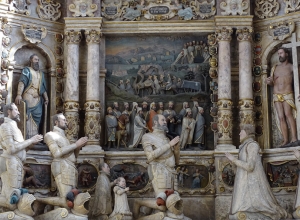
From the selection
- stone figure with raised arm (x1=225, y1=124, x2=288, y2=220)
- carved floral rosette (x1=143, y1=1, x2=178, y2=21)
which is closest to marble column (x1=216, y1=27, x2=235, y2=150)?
carved floral rosette (x1=143, y1=1, x2=178, y2=21)

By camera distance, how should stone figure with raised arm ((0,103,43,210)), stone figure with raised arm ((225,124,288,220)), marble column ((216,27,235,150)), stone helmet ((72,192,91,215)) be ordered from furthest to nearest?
marble column ((216,27,235,150)) < stone helmet ((72,192,91,215)) < stone figure with raised arm ((225,124,288,220)) < stone figure with raised arm ((0,103,43,210))

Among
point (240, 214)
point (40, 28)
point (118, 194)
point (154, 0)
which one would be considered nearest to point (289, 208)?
point (240, 214)

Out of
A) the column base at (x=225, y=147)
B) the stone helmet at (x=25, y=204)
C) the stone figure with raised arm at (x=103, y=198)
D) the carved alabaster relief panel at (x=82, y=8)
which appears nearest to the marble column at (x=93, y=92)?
the carved alabaster relief panel at (x=82, y=8)

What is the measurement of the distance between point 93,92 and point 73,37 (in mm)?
1384

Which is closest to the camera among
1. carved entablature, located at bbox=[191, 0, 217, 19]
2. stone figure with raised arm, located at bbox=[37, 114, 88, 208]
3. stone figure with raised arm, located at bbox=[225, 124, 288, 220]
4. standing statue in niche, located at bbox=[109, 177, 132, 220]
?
stone figure with raised arm, located at bbox=[225, 124, 288, 220]

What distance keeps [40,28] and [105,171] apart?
13.1 feet

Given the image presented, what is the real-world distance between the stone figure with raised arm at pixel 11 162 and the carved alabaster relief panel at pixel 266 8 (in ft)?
21.3

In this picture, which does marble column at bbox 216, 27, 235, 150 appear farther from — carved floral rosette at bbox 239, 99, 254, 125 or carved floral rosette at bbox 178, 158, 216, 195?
carved floral rosette at bbox 178, 158, 216, 195

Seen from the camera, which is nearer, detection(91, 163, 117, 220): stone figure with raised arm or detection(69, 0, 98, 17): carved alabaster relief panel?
detection(91, 163, 117, 220): stone figure with raised arm

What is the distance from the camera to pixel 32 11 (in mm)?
16875

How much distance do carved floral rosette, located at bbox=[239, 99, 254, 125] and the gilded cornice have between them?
73.7 inches

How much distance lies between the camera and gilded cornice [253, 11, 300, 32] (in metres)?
16.5

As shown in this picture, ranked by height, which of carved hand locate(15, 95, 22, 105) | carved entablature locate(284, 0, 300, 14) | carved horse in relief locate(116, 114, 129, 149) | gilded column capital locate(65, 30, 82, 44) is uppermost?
carved entablature locate(284, 0, 300, 14)

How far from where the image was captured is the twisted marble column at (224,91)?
642 inches
